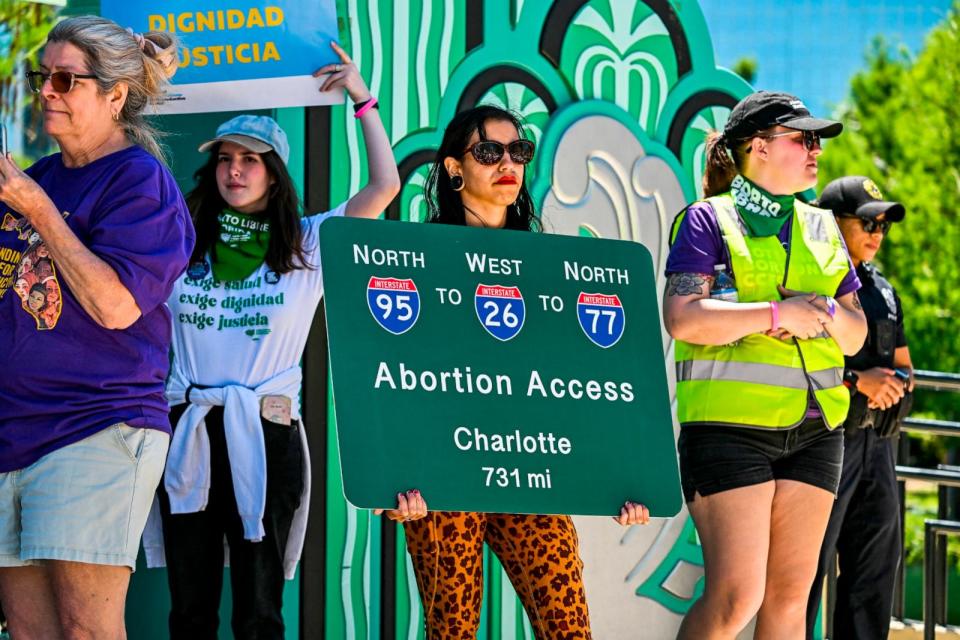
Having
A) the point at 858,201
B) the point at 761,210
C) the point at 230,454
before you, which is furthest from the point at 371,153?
the point at 858,201


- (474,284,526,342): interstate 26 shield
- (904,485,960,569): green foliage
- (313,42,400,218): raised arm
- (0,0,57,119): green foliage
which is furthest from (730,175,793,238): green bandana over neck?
(904,485,960,569): green foliage

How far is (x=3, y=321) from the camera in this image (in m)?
3.61

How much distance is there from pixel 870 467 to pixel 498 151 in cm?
257

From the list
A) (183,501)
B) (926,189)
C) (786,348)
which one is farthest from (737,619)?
(926,189)

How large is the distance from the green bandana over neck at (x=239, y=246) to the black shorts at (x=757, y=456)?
5.08 feet

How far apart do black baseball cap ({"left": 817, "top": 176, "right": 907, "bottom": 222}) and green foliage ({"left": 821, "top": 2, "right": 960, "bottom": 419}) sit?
11712mm

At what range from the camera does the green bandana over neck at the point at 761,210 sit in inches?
189

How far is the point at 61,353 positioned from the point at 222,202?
1546 millimetres

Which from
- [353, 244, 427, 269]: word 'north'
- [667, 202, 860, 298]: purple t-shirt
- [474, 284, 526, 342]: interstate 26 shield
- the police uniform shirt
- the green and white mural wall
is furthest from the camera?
the police uniform shirt

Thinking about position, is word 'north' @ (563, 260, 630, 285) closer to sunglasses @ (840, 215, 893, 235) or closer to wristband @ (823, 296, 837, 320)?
wristband @ (823, 296, 837, 320)

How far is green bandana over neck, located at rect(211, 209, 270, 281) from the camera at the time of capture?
4.88m

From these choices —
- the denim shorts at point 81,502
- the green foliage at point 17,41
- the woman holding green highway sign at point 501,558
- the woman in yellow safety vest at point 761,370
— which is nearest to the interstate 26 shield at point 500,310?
the woman holding green highway sign at point 501,558

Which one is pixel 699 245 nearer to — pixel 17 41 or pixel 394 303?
pixel 394 303

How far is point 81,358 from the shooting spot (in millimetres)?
3555
